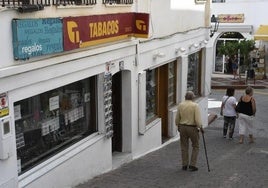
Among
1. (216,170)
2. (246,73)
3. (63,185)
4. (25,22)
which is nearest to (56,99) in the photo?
(63,185)

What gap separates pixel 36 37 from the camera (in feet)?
23.0

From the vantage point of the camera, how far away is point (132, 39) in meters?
10.8

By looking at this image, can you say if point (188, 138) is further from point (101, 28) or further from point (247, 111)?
point (247, 111)

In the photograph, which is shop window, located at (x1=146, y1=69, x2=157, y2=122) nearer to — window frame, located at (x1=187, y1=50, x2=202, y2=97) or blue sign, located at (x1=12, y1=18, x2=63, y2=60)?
window frame, located at (x1=187, y1=50, x2=202, y2=97)

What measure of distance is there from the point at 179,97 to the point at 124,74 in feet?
14.4

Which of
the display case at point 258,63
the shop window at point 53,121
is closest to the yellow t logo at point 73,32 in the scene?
the shop window at point 53,121

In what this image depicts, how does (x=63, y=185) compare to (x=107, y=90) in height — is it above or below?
below

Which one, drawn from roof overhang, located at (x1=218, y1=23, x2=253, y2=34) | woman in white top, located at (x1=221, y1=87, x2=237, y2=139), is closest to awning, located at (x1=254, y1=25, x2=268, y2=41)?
roof overhang, located at (x1=218, y1=23, x2=253, y2=34)

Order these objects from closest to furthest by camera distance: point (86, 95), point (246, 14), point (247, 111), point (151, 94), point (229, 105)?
1. point (86, 95)
2. point (151, 94)
3. point (247, 111)
4. point (229, 105)
5. point (246, 14)

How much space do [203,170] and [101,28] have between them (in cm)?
374

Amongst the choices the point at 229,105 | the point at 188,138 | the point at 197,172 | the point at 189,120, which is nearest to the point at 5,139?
the point at 189,120

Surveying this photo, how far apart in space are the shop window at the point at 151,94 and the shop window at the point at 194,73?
3.35 m

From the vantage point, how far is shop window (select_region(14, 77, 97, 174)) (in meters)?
7.54

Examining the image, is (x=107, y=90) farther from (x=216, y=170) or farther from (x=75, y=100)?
(x=216, y=170)
